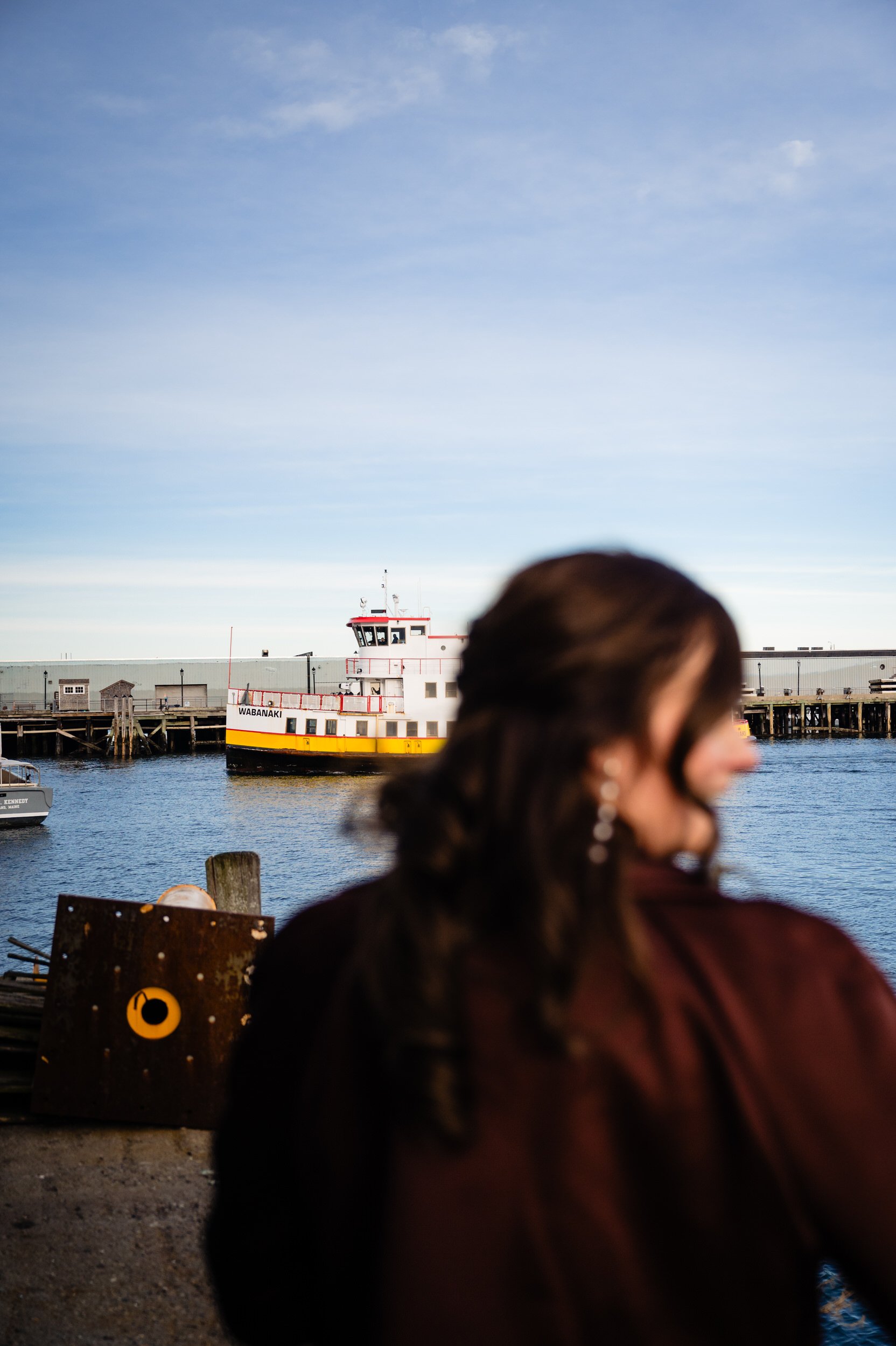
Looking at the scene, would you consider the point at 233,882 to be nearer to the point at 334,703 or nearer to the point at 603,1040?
the point at 603,1040

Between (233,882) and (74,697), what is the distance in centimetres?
6274

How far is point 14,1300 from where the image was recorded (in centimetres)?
312

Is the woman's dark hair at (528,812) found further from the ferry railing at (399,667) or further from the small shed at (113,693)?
the small shed at (113,693)

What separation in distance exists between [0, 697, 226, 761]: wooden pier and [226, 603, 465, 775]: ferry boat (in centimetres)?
1679

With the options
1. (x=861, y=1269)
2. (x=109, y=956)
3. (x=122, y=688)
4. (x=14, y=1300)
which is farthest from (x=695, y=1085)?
(x=122, y=688)

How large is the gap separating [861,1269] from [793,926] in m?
0.33

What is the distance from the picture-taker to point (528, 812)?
95 cm

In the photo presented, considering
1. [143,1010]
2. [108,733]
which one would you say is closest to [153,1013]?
[143,1010]

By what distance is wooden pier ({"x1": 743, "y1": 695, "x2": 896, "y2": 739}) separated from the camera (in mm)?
66125

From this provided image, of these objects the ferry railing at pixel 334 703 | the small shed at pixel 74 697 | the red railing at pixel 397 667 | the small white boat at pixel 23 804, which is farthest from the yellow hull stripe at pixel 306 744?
the small shed at pixel 74 697

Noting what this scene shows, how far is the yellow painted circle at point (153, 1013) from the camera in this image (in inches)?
171

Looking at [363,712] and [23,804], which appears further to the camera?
[363,712]

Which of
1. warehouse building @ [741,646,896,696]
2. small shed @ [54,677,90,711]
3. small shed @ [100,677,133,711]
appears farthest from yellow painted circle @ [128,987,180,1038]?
warehouse building @ [741,646,896,696]

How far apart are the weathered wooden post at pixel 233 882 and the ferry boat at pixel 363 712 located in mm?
32983
